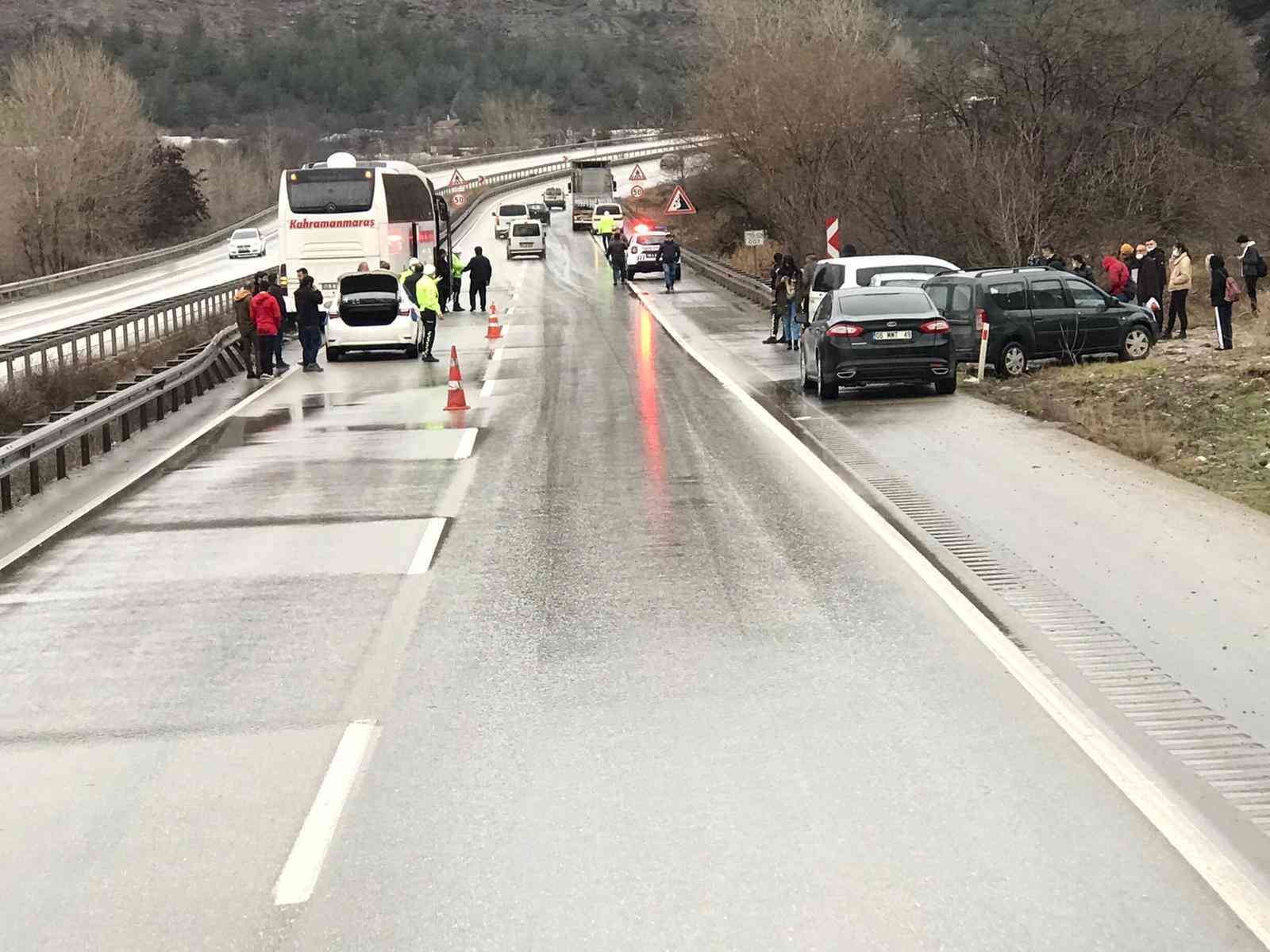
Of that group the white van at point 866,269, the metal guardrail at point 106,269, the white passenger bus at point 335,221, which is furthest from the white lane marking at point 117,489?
the metal guardrail at point 106,269

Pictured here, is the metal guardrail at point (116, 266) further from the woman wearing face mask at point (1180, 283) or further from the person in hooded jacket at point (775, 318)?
the woman wearing face mask at point (1180, 283)

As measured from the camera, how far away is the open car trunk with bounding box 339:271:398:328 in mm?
31984

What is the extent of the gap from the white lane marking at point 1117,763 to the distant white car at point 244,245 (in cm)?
7242

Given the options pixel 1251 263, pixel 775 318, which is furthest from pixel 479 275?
pixel 1251 263

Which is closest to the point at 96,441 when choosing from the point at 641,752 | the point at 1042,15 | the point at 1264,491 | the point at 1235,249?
the point at 1264,491

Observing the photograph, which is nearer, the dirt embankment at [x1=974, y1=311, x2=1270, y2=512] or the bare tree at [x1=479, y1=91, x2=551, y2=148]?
the dirt embankment at [x1=974, y1=311, x2=1270, y2=512]

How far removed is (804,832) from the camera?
6.23 metres

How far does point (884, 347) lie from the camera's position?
22562mm

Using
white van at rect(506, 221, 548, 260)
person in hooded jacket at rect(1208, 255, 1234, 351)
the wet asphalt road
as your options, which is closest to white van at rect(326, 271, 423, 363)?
person in hooded jacket at rect(1208, 255, 1234, 351)

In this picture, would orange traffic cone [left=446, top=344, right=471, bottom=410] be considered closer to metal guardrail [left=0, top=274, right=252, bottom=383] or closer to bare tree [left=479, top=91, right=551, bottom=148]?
metal guardrail [left=0, top=274, right=252, bottom=383]

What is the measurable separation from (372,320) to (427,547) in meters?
20.1

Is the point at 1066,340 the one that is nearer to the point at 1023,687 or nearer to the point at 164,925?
the point at 1023,687

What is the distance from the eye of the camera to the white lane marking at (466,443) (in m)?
18.1

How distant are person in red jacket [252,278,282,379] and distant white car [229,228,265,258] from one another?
178 feet
